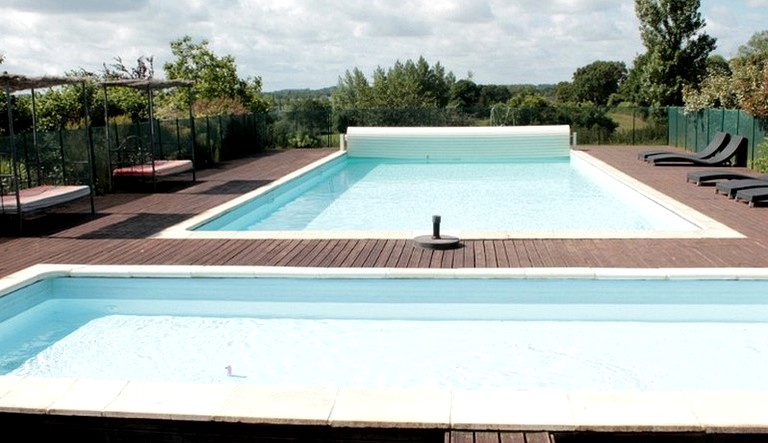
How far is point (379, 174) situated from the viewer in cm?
1823

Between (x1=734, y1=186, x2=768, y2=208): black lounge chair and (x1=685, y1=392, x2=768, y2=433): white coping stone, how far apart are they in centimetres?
727

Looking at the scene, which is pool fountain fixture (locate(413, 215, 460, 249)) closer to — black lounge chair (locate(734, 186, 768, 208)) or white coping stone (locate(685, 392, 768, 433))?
white coping stone (locate(685, 392, 768, 433))

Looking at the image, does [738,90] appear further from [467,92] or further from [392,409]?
[467,92]

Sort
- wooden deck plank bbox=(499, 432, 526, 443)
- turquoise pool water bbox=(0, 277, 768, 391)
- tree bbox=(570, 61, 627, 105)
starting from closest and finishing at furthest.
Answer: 1. wooden deck plank bbox=(499, 432, 526, 443)
2. turquoise pool water bbox=(0, 277, 768, 391)
3. tree bbox=(570, 61, 627, 105)

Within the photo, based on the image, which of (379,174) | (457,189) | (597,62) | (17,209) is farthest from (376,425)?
(597,62)

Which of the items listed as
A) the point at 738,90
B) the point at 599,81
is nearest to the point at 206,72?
the point at 738,90

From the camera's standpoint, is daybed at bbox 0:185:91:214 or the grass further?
the grass

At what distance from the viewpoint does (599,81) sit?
78562 mm

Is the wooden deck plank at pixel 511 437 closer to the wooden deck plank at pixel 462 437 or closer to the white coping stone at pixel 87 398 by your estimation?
the wooden deck plank at pixel 462 437

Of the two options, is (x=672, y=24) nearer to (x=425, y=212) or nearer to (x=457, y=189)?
(x=457, y=189)

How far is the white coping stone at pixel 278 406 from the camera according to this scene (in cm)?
390

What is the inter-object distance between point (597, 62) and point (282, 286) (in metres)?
81.3

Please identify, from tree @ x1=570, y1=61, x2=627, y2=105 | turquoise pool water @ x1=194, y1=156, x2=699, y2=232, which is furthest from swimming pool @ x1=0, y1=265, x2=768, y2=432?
tree @ x1=570, y1=61, x2=627, y2=105

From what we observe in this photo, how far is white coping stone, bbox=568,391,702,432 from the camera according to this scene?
12.3 feet
